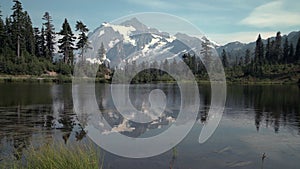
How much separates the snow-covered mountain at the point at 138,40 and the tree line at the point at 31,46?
112 ft

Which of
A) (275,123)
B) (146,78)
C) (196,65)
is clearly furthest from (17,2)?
(275,123)

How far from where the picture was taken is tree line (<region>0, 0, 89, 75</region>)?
Result: 169ft

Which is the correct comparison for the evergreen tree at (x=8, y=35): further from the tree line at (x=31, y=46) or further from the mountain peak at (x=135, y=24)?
the mountain peak at (x=135, y=24)

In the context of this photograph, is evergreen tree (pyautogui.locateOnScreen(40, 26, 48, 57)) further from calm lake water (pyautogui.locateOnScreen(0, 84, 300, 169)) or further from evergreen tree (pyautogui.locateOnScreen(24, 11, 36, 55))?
calm lake water (pyautogui.locateOnScreen(0, 84, 300, 169))

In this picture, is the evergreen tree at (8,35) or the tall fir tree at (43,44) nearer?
the evergreen tree at (8,35)

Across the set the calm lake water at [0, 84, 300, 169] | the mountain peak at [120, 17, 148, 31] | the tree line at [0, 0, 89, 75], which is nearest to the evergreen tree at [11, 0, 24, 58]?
the tree line at [0, 0, 89, 75]

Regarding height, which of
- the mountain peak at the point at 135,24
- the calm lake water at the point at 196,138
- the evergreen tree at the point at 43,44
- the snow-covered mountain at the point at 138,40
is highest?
the evergreen tree at the point at 43,44

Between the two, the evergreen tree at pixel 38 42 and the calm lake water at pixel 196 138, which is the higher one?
the evergreen tree at pixel 38 42

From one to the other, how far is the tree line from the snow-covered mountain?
3403 cm

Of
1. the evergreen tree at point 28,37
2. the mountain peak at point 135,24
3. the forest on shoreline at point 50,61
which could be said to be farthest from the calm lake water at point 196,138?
the evergreen tree at point 28,37

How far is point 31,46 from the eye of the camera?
203 feet

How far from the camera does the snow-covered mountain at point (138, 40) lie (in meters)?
11.5

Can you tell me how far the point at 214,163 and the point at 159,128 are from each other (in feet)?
17.2

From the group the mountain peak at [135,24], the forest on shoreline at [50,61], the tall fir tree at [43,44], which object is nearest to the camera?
the mountain peak at [135,24]
